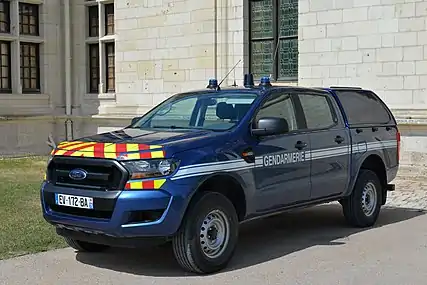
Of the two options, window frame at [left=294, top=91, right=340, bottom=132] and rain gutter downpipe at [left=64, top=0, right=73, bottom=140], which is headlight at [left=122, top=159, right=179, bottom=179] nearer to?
window frame at [left=294, top=91, right=340, bottom=132]

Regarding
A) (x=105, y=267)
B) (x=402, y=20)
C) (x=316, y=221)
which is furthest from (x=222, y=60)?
(x=105, y=267)

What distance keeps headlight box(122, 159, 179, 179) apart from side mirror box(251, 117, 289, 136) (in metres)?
1.21

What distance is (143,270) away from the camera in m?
6.76

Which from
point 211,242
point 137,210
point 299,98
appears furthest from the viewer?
point 299,98

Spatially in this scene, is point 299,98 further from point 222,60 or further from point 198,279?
point 222,60

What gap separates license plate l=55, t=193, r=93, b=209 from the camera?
21.0ft

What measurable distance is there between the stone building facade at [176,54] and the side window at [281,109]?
20.7 ft

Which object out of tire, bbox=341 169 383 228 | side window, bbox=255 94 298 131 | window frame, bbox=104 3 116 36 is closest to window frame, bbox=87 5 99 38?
window frame, bbox=104 3 116 36

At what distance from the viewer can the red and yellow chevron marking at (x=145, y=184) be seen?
6.23 meters

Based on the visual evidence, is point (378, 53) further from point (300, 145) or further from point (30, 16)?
point (30, 16)

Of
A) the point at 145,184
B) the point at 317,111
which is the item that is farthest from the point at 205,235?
the point at 317,111

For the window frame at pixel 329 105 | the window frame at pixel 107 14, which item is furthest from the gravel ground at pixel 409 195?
the window frame at pixel 107 14

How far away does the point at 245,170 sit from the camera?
6.94 meters

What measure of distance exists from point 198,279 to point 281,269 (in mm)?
901
